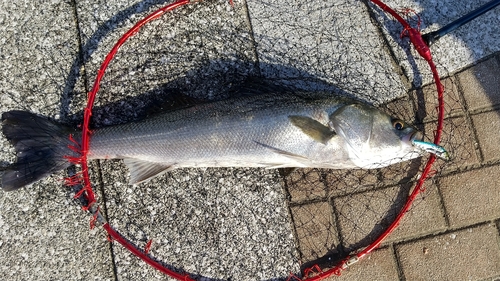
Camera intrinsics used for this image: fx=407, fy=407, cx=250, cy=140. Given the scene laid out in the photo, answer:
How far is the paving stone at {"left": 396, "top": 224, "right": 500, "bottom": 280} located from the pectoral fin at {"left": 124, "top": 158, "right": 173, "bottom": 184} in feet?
7.50

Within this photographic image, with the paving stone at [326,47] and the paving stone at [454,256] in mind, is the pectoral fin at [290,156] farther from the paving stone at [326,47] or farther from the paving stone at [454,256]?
the paving stone at [454,256]

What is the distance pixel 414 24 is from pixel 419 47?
0.53m

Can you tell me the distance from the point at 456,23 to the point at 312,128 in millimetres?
1611

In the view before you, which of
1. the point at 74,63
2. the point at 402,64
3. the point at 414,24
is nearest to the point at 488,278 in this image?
the point at 402,64

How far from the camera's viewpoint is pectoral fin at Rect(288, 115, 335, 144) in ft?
10.7

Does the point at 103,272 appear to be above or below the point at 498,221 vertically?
above

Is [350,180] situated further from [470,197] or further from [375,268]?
[470,197]

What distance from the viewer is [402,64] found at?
393 centimetres

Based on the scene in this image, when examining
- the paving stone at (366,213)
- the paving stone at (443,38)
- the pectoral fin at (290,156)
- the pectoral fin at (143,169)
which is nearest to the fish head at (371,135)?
the pectoral fin at (290,156)

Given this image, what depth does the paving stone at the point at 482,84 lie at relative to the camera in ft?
12.9

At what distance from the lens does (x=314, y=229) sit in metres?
3.76

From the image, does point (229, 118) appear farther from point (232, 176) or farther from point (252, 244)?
point (252, 244)

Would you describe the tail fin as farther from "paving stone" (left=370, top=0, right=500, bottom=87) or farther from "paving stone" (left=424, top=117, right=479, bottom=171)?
"paving stone" (left=424, top=117, right=479, bottom=171)

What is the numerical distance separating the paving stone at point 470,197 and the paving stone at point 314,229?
1.11 meters
